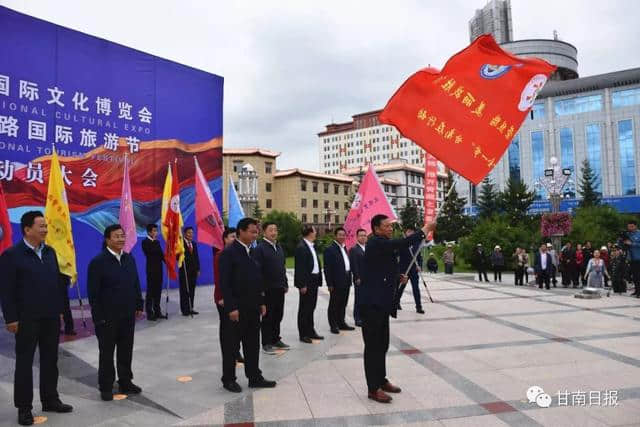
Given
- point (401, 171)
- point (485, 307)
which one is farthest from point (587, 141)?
point (485, 307)

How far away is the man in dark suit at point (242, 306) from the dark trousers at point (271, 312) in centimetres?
163

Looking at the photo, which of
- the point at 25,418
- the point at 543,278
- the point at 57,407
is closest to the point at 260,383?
the point at 57,407

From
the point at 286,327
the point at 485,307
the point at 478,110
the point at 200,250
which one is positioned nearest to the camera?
the point at 478,110

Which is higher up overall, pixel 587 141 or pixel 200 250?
pixel 587 141

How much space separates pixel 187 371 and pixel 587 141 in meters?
59.0

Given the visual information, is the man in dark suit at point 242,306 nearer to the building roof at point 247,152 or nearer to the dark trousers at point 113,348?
the dark trousers at point 113,348

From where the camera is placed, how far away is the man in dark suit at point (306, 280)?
679 cm

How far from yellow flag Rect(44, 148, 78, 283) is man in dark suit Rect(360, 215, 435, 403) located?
4.63 m

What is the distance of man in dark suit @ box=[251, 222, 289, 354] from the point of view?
6.22 m

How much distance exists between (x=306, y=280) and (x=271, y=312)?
2.44 feet

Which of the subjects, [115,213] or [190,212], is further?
[190,212]

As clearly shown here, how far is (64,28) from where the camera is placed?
38.9 ft

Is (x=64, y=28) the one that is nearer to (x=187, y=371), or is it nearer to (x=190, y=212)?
(x=190, y=212)

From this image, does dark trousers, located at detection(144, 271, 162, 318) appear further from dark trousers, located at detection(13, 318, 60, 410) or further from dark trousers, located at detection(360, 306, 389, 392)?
dark trousers, located at detection(360, 306, 389, 392)
